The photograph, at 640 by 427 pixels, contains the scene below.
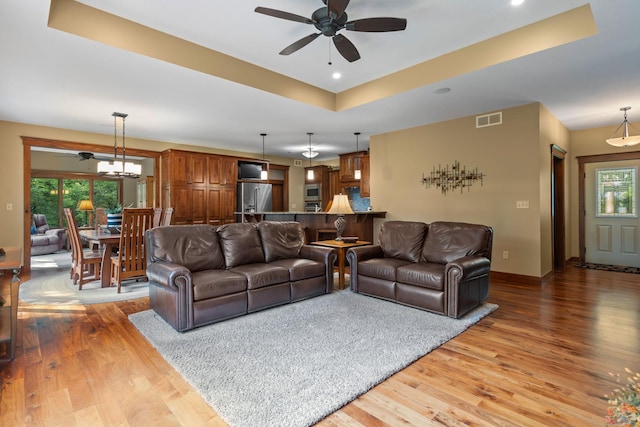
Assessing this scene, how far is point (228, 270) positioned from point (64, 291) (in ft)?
8.55

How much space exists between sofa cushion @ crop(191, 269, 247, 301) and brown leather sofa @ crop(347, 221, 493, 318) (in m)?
1.55

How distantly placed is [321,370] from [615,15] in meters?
3.61

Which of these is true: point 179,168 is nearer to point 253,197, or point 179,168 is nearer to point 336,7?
point 253,197

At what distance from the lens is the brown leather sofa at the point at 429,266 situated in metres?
3.29

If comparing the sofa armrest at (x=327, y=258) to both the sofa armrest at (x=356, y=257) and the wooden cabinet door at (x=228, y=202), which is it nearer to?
the sofa armrest at (x=356, y=257)

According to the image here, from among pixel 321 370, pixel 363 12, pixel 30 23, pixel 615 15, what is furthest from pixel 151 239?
pixel 615 15

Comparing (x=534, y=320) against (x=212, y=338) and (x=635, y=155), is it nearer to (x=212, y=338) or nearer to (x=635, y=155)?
(x=212, y=338)

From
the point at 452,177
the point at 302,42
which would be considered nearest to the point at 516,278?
the point at 452,177

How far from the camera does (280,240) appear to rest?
4.30 meters

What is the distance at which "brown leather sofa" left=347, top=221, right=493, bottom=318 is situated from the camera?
3.29m

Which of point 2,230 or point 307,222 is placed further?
point 307,222

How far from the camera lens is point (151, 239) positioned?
349 centimetres

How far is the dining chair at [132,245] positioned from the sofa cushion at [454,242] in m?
3.82

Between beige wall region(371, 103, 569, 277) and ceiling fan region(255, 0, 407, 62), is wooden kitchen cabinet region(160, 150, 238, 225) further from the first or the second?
ceiling fan region(255, 0, 407, 62)
